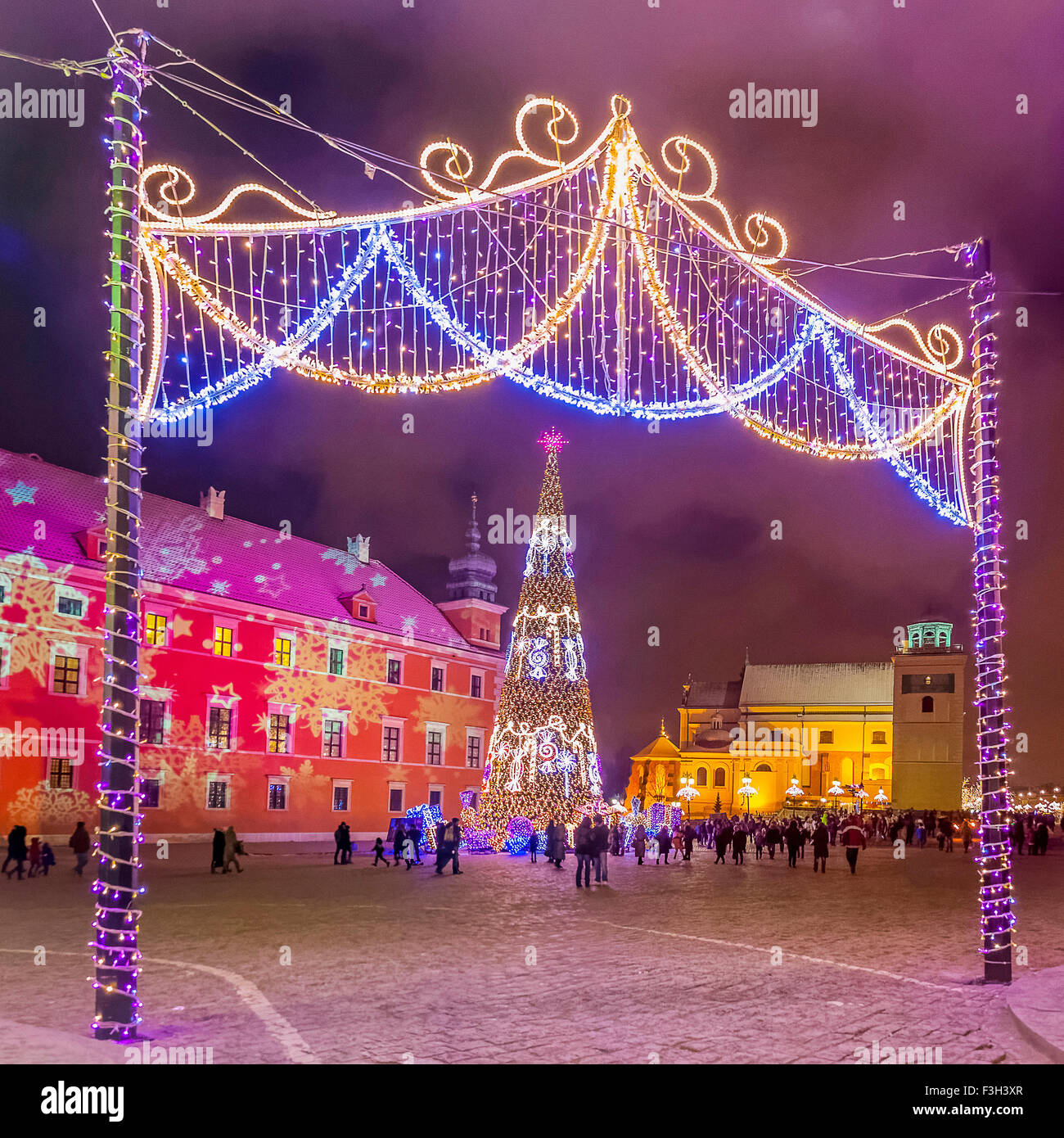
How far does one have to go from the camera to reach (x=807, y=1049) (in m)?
7.30

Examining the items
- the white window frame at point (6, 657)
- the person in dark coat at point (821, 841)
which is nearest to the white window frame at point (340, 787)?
the white window frame at point (6, 657)

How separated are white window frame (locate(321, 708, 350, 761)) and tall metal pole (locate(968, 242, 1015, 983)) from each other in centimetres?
3345

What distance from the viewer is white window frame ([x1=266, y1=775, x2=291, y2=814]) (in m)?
39.6

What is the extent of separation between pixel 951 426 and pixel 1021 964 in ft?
19.3

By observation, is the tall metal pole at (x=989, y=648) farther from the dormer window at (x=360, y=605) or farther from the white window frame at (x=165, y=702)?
the dormer window at (x=360, y=605)

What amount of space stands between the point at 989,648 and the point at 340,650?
3455 cm

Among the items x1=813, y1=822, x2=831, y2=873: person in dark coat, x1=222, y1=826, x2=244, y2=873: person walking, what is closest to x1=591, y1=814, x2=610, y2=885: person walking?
x1=813, y1=822, x2=831, y2=873: person in dark coat

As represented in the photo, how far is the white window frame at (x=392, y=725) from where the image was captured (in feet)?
147

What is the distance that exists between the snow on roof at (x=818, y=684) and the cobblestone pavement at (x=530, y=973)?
9318cm

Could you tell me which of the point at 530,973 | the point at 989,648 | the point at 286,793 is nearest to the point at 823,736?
the point at 286,793

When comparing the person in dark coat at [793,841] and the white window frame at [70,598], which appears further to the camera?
the white window frame at [70,598]

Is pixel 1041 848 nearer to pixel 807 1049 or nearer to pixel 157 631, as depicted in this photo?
pixel 157 631

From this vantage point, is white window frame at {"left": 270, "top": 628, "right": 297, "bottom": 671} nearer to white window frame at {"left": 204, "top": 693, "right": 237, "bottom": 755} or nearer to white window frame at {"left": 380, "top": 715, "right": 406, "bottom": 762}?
white window frame at {"left": 204, "top": 693, "right": 237, "bottom": 755}

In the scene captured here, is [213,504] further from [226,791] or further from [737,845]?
[737,845]
